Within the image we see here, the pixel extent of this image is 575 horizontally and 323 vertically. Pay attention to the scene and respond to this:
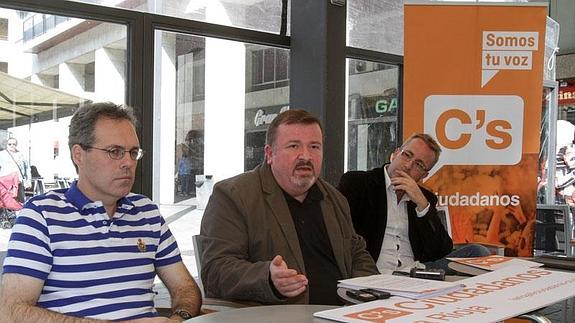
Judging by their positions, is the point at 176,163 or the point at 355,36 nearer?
the point at 176,163

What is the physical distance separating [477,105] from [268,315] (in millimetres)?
3353

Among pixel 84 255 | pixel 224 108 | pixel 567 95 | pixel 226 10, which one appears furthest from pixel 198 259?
pixel 567 95

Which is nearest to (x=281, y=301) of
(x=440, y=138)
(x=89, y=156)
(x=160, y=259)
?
(x=160, y=259)

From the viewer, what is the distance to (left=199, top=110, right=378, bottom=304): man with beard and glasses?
2.24 meters

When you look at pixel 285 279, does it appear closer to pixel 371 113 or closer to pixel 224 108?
pixel 224 108

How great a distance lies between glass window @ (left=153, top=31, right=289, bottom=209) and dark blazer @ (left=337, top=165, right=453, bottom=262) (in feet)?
4.74

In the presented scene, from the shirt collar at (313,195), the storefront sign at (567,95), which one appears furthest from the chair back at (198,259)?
the storefront sign at (567,95)

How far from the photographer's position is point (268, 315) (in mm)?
1542

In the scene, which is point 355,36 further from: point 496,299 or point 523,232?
point 496,299

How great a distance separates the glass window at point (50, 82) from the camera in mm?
3633

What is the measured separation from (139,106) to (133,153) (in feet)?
6.50

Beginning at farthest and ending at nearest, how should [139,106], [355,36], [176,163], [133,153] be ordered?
1. [355,36]
2. [176,163]
3. [139,106]
4. [133,153]

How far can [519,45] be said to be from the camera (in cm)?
445

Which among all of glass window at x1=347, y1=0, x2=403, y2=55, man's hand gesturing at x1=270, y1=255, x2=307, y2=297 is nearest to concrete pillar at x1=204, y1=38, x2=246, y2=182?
glass window at x1=347, y1=0, x2=403, y2=55
